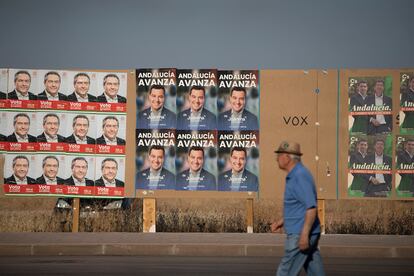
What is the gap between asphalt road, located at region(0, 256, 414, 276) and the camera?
13922 mm

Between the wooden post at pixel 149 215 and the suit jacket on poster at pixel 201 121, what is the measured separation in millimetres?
1798

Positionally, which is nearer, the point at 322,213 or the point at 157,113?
the point at 322,213

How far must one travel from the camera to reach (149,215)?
20234 mm

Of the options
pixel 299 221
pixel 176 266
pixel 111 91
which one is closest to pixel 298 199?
pixel 299 221

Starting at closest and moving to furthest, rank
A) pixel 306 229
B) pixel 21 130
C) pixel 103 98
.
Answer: pixel 306 229, pixel 103 98, pixel 21 130

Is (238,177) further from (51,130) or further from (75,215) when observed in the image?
(51,130)

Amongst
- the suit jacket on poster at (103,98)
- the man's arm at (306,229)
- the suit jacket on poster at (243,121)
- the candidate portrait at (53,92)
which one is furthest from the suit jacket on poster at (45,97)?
the man's arm at (306,229)

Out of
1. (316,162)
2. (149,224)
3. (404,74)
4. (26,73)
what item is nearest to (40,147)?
(26,73)

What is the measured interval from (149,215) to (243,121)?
9.66 feet

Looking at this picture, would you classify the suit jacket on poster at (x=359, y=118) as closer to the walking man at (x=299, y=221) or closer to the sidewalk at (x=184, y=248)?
the sidewalk at (x=184, y=248)

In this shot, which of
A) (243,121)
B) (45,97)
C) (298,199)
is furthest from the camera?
(45,97)

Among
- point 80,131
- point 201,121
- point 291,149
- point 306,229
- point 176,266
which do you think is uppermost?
point 201,121

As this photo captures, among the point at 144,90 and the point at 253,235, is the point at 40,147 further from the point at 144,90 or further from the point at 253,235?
the point at 253,235

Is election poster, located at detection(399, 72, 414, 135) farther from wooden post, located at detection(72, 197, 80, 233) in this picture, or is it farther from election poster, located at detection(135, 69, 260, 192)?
wooden post, located at detection(72, 197, 80, 233)
